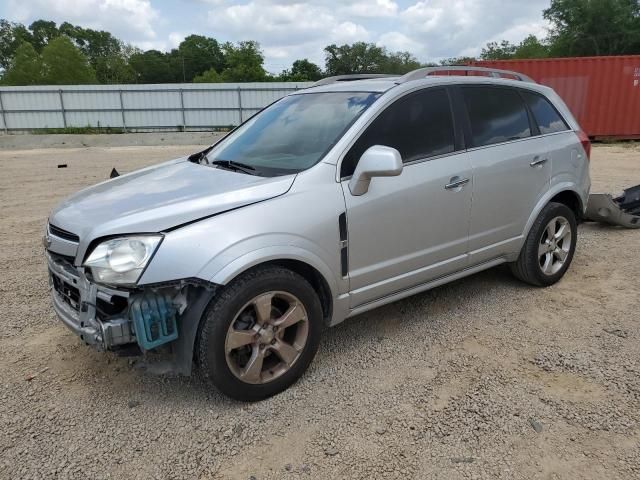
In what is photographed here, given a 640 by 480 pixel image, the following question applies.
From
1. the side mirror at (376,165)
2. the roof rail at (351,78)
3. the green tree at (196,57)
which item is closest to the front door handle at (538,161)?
the roof rail at (351,78)

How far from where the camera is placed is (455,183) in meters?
3.56

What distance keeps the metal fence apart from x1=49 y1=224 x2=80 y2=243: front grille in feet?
77.2

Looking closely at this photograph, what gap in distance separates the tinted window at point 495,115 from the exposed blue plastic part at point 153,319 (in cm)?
249

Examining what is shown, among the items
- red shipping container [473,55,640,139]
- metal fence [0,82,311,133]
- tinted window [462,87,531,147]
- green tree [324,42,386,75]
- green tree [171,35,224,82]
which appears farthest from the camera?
green tree [171,35,224,82]

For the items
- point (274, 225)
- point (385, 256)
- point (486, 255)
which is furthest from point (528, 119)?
point (274, 225)

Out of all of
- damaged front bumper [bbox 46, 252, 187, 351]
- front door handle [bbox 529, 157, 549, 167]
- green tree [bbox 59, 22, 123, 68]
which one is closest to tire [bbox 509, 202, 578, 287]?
front door handle [bbox 529, 157, 549, 167]

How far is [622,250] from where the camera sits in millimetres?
→ 5426

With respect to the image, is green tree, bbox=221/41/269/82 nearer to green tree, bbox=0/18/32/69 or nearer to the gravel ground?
green tree, bbox=0/18/32/69

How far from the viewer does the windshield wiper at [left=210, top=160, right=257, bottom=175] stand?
325cm

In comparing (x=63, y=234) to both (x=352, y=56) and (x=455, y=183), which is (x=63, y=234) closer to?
(x=455, y=183)

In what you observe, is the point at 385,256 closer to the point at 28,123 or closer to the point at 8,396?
the point at 8,396

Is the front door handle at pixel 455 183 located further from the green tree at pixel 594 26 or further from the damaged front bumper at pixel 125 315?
the green tree at pixel 594 26

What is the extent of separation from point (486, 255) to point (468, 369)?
1075 millimetres

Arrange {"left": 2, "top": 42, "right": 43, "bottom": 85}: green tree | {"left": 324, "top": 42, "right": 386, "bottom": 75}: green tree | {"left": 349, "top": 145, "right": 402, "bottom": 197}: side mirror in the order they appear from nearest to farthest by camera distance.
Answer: {"left": 349, "top": 145, "right": 402, "bottom": 197}: side mirror
{"left": 2, "top": 42, "right": 43, "bottom": 85}: green tree
{"left": 324, "top": 42, "right": 386, "bottom": 75}: green tree
